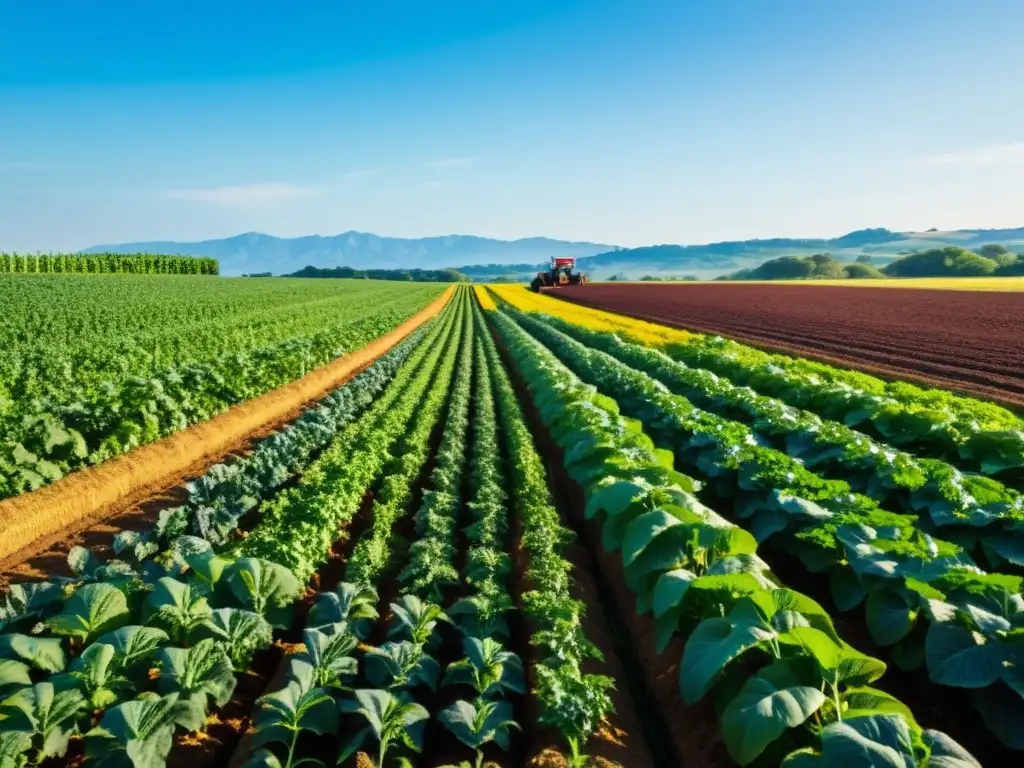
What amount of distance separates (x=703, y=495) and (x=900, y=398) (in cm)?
572

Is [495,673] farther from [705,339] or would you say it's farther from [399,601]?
[705,339]

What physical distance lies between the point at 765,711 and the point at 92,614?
4248 mm

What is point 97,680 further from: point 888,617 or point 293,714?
point 888,617

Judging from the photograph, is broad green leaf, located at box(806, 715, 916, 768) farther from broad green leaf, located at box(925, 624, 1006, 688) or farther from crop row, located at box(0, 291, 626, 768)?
crop row, located at box(0, 291, 626, 768)

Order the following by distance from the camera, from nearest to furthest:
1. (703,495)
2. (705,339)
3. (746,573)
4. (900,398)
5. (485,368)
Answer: (746,573)
(703,495)
(900,398)
(485,368)
(705,339)

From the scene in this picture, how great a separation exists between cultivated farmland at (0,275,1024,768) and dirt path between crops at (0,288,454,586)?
0.09m

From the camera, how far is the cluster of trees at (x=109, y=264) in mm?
63344

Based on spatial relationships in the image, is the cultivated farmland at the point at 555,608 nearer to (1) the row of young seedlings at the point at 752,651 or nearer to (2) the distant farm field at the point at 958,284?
(1) the row of young seedlings at the point at 752,651

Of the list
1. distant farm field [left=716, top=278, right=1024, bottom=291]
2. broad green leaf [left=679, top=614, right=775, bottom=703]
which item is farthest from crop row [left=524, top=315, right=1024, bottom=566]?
distant farm field [left=716, top=278, right=1024, bottom=291]

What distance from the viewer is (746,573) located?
13.0ft

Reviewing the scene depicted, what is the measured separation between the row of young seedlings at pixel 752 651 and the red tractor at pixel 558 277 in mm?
58306

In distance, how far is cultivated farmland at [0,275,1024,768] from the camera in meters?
3.45

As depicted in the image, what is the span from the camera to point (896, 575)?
14.0 feet

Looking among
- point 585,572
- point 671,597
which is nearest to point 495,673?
point 671,597
